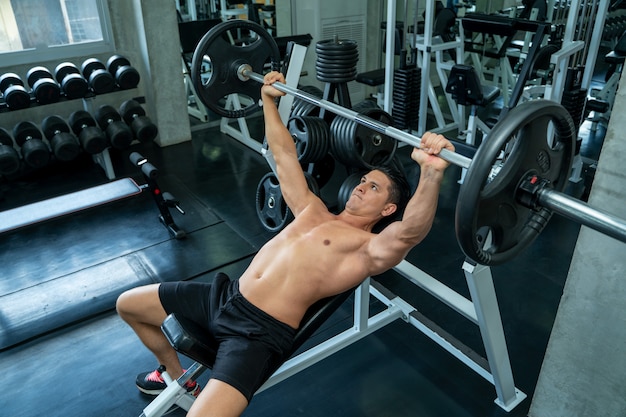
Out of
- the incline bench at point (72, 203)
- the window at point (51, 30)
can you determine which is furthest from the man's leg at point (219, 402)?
the window at point (51, 30)

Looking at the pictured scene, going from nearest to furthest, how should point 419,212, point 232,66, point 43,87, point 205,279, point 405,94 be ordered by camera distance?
point 419,212 < point 232,66 < point 205,279 < point 43,87 < point 405,94

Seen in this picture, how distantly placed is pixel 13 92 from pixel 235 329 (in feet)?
9.58

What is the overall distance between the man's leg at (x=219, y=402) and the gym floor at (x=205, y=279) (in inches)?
22.5

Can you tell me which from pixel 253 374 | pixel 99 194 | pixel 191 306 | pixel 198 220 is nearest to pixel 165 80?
pixel 198 220

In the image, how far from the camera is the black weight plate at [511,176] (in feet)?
3.85

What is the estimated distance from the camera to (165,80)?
15.4 feet

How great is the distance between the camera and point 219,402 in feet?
5.29

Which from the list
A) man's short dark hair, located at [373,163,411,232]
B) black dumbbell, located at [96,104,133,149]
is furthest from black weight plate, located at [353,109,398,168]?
black dumbbell, located at [96,104,133,149]

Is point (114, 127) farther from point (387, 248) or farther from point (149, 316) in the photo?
point (387, 248)

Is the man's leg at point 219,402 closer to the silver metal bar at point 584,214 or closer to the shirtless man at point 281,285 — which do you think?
the shirtless man at point 281,285

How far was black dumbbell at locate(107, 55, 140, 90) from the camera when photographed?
13.6 feet

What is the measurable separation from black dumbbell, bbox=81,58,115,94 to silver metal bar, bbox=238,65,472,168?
74.7 inches

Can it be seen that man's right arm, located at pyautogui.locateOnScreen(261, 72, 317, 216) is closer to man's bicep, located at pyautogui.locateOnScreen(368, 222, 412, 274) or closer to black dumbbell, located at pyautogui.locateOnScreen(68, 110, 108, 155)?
man's bicep, located at pyautogui.locateOnScreen(368, 222, 412, 274)

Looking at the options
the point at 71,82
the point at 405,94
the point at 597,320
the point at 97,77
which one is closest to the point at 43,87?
the point at 71,82
